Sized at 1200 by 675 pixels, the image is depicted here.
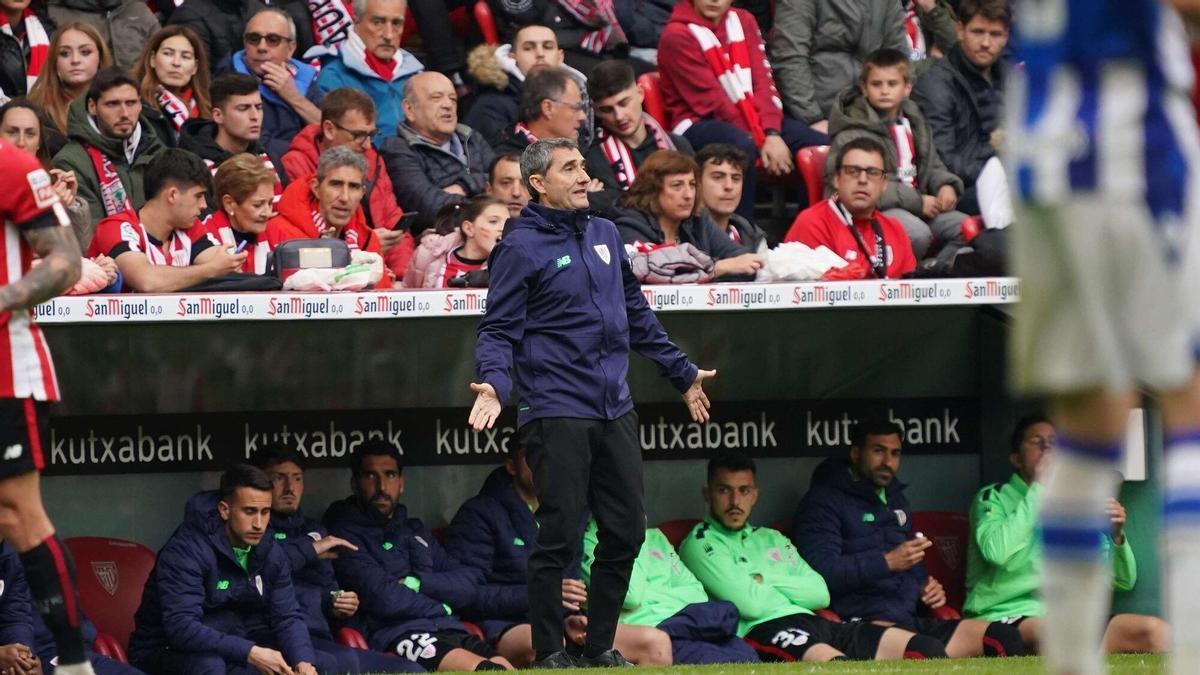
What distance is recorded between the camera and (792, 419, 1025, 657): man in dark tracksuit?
9539 millimetres

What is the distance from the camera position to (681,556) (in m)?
9.69

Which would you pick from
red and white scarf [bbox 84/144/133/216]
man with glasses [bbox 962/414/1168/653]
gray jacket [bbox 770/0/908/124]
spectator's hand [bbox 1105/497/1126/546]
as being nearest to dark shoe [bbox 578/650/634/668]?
man with glasses [bbox 962/414/1168/653]

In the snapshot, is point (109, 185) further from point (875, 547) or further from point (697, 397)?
point (875, 547)

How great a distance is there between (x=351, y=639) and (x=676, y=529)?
6.15ft

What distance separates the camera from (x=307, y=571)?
29.7 ft

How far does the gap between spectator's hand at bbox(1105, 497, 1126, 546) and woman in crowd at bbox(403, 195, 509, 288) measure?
3.24 metres

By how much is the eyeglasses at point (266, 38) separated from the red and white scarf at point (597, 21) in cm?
186

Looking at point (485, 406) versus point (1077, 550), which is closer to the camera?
point (1077, 550)

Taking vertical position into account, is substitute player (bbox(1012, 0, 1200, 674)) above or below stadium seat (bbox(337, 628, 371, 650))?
above

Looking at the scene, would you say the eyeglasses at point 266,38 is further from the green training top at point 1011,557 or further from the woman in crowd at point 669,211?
the green training top at point 1011,557

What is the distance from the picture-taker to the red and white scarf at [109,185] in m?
9.28

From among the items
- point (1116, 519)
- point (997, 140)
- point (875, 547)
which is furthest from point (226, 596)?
point (997, 140)

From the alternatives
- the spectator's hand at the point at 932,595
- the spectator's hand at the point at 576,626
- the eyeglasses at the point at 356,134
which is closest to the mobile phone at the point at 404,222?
the eyeglasses at the point at 356,134

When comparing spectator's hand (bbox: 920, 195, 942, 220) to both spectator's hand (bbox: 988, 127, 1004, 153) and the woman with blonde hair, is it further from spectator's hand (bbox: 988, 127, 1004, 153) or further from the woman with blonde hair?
the woman with blonde hair
